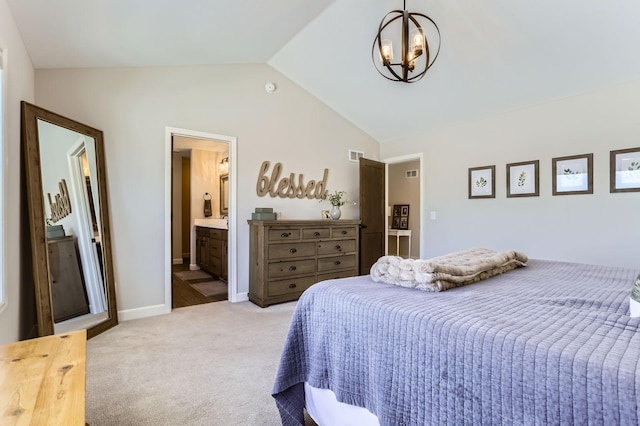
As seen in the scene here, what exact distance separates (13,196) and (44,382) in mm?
1837

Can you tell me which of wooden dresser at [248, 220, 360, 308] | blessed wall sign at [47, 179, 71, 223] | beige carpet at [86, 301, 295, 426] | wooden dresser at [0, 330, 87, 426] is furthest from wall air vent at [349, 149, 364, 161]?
wooden dresser at [0, 330, 87, 426]

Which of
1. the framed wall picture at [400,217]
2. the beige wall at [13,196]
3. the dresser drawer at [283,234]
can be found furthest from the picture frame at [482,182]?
the beige wall at [13,196]

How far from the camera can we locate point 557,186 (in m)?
3.33

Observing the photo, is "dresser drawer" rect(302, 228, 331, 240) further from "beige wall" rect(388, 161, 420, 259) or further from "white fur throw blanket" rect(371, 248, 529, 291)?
"beige wall" rect(388, 161, 420, 259)

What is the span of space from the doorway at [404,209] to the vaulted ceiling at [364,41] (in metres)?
3.06

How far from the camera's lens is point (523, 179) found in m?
3.59

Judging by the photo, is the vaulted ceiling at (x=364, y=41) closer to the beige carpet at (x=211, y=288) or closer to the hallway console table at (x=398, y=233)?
the beige carpet at (x=211, y=288)

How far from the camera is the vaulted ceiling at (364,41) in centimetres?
238

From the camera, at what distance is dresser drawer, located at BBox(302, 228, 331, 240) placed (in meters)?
3.88

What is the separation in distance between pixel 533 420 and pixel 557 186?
3.36m

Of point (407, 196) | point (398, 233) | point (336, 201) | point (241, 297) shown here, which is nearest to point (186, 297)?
point (241, 297)

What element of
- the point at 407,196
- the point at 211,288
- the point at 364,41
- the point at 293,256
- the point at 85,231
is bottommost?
the point at 211,288

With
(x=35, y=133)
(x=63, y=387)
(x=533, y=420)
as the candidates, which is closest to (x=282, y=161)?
(x=35, y=133)

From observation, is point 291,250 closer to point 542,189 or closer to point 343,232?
point 343,232
